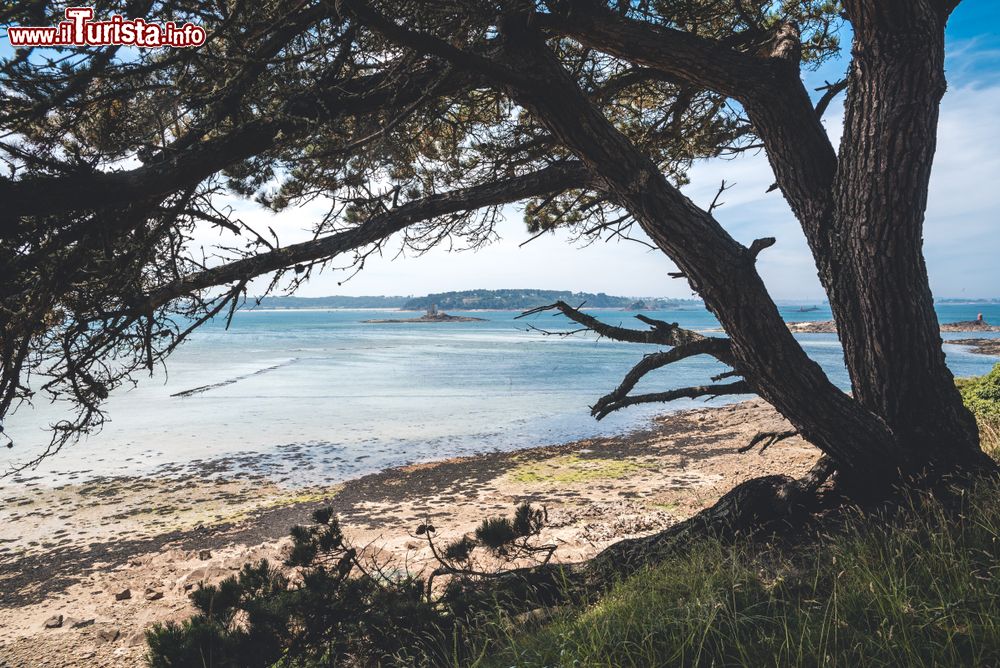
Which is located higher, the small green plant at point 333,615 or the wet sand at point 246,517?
the small green plant at point 333,615

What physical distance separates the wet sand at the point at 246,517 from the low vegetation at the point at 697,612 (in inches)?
37.7

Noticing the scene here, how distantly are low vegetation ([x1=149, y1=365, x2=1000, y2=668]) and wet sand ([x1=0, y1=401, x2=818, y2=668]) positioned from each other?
3.14 feet

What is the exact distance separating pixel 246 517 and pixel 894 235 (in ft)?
30.1

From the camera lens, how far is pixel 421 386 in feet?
81.7

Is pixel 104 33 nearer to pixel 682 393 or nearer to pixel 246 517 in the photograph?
pixel 682 393

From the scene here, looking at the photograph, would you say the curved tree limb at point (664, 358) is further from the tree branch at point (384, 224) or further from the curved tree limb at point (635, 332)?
the tree branch at point (384, 224)

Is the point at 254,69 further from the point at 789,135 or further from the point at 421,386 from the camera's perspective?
the point at 421,386

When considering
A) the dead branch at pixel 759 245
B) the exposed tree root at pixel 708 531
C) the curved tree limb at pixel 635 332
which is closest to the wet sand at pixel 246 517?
the exposed tree root at pixel 708 531

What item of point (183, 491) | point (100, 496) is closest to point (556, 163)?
point (183, 491)

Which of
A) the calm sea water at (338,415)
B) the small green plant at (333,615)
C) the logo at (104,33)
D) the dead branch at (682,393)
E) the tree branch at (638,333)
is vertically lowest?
the calm sea water at (338,415)

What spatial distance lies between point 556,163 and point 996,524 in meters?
3.31

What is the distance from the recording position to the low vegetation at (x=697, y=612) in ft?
7.32

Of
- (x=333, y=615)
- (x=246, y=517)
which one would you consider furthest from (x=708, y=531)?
(x=246, y=517)

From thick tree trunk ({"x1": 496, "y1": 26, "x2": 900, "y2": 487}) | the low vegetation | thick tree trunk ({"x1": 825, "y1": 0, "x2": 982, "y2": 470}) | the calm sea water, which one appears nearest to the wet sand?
the low vegetation
